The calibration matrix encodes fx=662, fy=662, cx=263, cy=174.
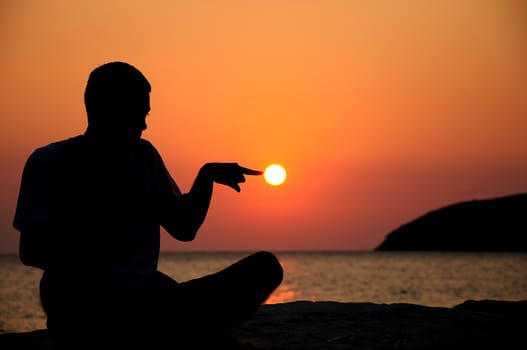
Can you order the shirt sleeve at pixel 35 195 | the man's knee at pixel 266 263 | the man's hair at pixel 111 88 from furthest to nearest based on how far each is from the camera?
the man's knee at pixel 266 263 < the man's hair at pixel 111 88 < the shirt sleeve at pixel 35 195

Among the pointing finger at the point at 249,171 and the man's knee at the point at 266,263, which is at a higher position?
the pointing finger at the point at 249,171

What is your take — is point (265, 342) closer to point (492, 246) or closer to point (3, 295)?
point (3, 295)

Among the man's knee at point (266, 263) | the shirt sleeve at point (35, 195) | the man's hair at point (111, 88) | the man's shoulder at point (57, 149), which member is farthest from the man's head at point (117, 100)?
the man's knee at point (266, 263)

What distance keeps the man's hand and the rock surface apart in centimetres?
129

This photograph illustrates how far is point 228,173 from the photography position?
3666 millimetres

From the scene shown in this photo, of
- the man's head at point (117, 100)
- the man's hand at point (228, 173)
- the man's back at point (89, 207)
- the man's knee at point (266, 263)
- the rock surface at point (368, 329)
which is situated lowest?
the rock surface at point (368, 329)

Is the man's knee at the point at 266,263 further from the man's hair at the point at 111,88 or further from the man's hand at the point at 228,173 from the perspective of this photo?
the man's hair at the point at 111,88

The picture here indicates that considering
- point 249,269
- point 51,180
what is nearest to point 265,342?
point 249,269

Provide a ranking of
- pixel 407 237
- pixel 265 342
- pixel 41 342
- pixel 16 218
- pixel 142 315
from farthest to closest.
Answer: pixel 407 237 < pixel 41 342 < pixel 265 342 < pixel 142 315 < pixel 16 218

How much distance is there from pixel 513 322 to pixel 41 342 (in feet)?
13.5

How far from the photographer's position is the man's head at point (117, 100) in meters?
3.39

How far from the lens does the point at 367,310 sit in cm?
670

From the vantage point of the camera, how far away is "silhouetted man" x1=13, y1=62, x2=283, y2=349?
3252mm

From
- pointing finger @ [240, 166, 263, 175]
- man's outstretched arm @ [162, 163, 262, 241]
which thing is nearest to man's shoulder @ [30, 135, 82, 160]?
man's outstretched arm @ [162, 163, 262, 241]
